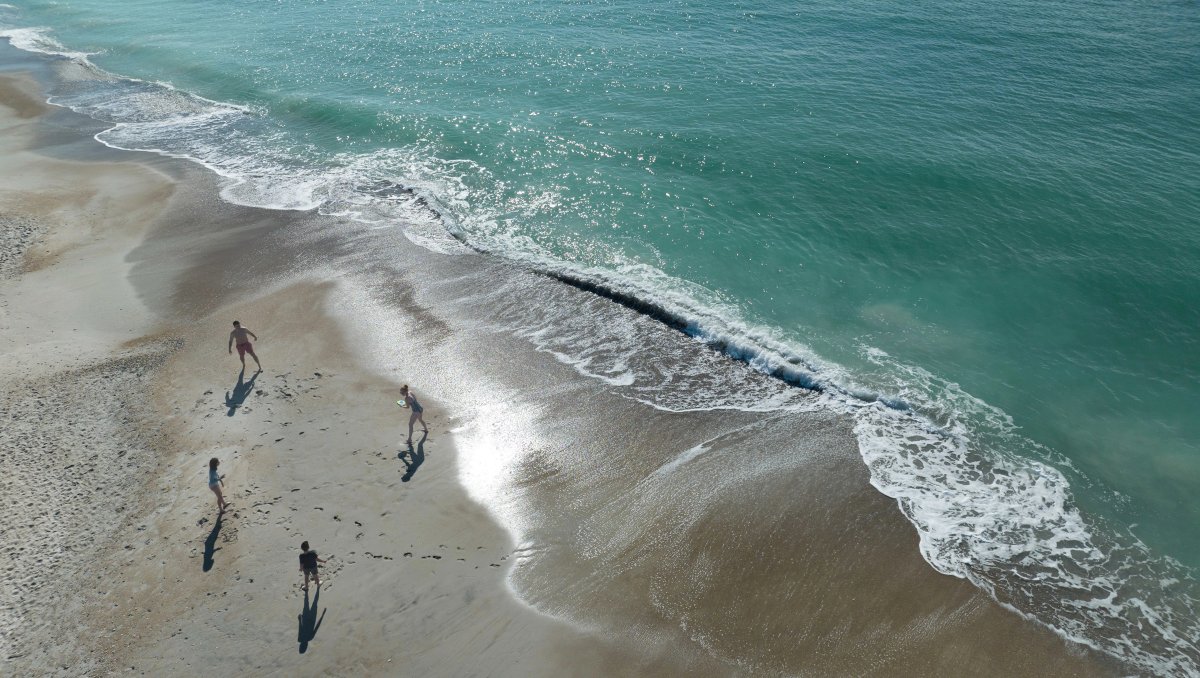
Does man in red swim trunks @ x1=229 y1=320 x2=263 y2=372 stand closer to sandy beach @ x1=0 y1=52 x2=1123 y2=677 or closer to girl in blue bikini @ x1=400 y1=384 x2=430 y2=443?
sandy beach @ x1=0 y1=52 x2=1123 y2=677

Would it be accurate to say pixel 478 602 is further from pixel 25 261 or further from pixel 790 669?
pixel 25 261

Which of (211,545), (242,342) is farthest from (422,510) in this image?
(242,342)

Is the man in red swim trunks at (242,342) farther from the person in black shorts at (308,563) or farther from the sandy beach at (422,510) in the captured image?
the person in black shorts at (308,563)

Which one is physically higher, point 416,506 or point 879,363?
point 879,363

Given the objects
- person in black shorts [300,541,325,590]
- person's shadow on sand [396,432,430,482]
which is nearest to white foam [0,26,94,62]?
person's shadow on sand [396,432,430,482]

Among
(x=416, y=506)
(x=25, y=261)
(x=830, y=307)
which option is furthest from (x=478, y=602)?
(x=25, y=261)

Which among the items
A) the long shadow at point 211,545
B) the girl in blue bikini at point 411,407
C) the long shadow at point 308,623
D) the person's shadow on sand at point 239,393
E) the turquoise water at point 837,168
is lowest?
the long shadow at point 308,623

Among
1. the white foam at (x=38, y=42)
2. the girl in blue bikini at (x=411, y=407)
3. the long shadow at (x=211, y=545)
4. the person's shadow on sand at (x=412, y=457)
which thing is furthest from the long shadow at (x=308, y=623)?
the white foam at (x=38, y=42)
